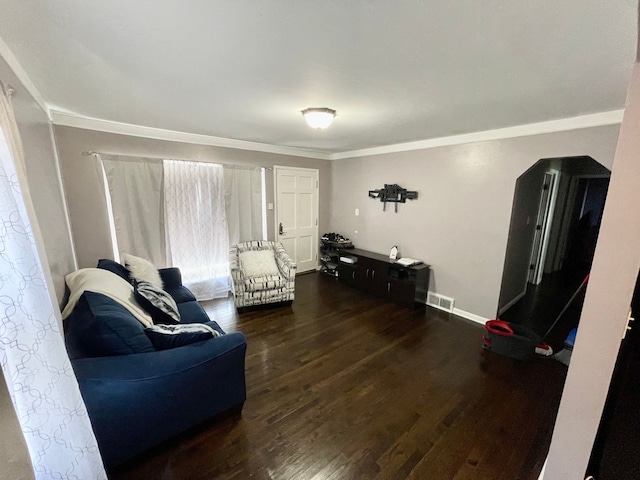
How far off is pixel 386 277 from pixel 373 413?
2187 mm

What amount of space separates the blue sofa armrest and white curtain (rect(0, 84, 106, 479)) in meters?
0.20

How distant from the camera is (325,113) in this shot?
2.25 m

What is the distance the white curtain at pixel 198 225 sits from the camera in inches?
136

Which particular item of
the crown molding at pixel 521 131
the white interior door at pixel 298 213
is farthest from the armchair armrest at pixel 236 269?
the crown molding at pixel 521 131

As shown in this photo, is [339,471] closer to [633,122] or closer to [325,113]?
[633,122]

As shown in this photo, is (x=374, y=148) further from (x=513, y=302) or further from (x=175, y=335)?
(x=175, y=335)

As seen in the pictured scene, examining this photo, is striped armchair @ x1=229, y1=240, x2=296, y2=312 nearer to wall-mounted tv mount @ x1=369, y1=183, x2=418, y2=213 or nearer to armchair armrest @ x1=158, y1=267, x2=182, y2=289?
armchair armrest @ x1=158, y1=267, x2=182, y2=289

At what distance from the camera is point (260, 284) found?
3396 millimetres

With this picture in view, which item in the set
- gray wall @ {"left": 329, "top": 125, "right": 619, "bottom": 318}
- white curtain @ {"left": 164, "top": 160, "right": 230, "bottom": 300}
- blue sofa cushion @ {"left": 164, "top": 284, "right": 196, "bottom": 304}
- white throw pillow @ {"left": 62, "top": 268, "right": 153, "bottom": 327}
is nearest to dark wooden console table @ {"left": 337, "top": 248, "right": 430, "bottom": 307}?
gray wall @ {"left": 329, "top": 125, "right": 619, "bottom": 318}

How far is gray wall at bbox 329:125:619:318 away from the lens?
107 inches

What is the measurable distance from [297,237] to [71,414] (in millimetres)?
3946

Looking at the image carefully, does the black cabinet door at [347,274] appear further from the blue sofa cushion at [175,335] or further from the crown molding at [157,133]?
the blue sofa cushion at [175,335]

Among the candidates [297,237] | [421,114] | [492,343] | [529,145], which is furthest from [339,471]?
[297,237]

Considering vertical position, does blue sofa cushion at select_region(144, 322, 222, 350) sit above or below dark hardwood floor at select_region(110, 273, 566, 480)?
above
